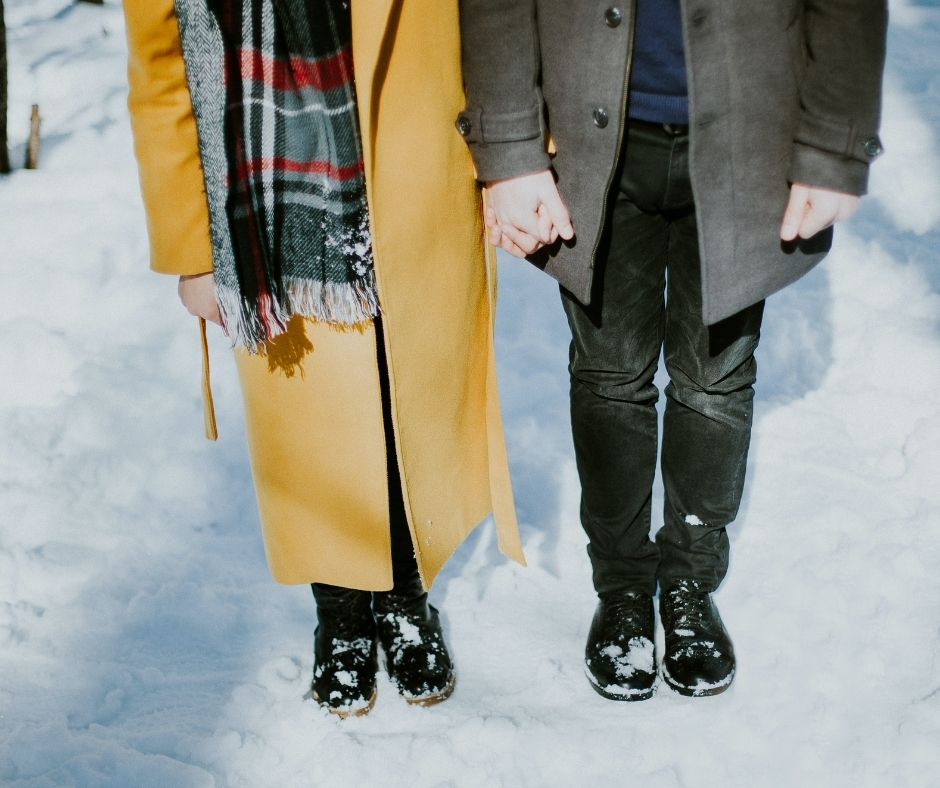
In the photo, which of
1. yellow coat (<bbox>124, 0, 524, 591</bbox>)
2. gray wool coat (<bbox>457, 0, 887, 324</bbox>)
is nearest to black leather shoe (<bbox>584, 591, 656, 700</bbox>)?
yellow coat (<bbox>124, 0, 524, 591</bbox>)

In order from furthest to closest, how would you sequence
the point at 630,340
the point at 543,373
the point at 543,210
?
1. the point at 543,373
2. the point at 630,340
3. the point at 543,210

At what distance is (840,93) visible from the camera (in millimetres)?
1258

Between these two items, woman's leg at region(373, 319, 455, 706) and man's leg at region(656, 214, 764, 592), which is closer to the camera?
man's leg at region(656, 214, 764, 592)

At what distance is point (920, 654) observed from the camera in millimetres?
1838

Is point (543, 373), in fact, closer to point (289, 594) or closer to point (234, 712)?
point (289, 594)

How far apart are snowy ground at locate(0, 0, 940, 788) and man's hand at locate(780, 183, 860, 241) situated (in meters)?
0.95

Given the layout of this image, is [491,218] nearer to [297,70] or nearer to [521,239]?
[521,239]

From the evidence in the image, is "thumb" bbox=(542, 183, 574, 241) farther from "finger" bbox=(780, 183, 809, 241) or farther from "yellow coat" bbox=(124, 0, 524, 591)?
"finger" bbox=(780, 183, 809, 241)

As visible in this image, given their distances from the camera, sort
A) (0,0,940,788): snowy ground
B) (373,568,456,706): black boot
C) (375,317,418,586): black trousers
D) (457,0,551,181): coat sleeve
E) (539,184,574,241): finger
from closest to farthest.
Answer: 1. (457,0,551,181): coat sleeve
2. (539,184,574,241): finger
3. (375,317,418,586): black trousers
4. (0,0,940,788): snowy ground
5. (373,568,456,706): black boot

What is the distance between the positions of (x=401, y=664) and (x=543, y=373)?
114 cm

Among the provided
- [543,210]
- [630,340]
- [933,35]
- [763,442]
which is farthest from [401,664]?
[933,35]

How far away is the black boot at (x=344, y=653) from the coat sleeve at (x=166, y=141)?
0.76 metres

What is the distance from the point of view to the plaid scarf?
3.91 feet

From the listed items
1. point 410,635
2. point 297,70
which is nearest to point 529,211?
point 297,70
